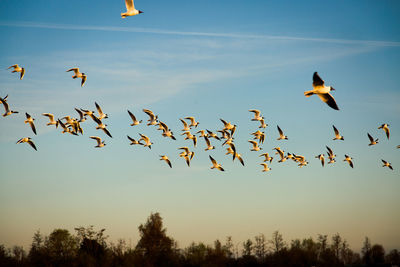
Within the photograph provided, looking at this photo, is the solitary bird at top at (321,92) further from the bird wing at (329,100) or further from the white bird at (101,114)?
the white bird at (101,114)

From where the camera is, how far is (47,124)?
2839cm

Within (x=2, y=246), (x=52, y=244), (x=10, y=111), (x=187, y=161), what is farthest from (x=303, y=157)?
(x=52, y=244)

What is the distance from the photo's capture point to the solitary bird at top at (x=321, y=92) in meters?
14.2

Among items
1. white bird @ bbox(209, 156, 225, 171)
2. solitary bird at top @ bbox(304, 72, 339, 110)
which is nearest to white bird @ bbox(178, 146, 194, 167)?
white bird @ bbox(209, 156, 225, 171)

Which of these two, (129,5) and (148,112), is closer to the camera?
(129,5)

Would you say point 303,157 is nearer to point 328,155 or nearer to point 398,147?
point 328,155

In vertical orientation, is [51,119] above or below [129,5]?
below

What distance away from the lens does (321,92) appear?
47.9 ft

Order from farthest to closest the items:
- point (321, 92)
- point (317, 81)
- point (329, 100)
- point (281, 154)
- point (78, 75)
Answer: point (281, 154) < point (78, 75) < point (321, 92) < point (329, 100) < point (317, 81)

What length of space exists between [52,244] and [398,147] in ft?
154

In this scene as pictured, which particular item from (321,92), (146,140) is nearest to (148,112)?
(146,140)

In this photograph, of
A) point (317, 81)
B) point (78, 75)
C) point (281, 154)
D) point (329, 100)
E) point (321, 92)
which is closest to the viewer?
point (317, 81)

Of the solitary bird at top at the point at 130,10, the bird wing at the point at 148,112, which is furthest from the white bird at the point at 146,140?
the solitary bird at top at the point at 130,10

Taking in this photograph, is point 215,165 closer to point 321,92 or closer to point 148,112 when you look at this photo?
point 148,112
